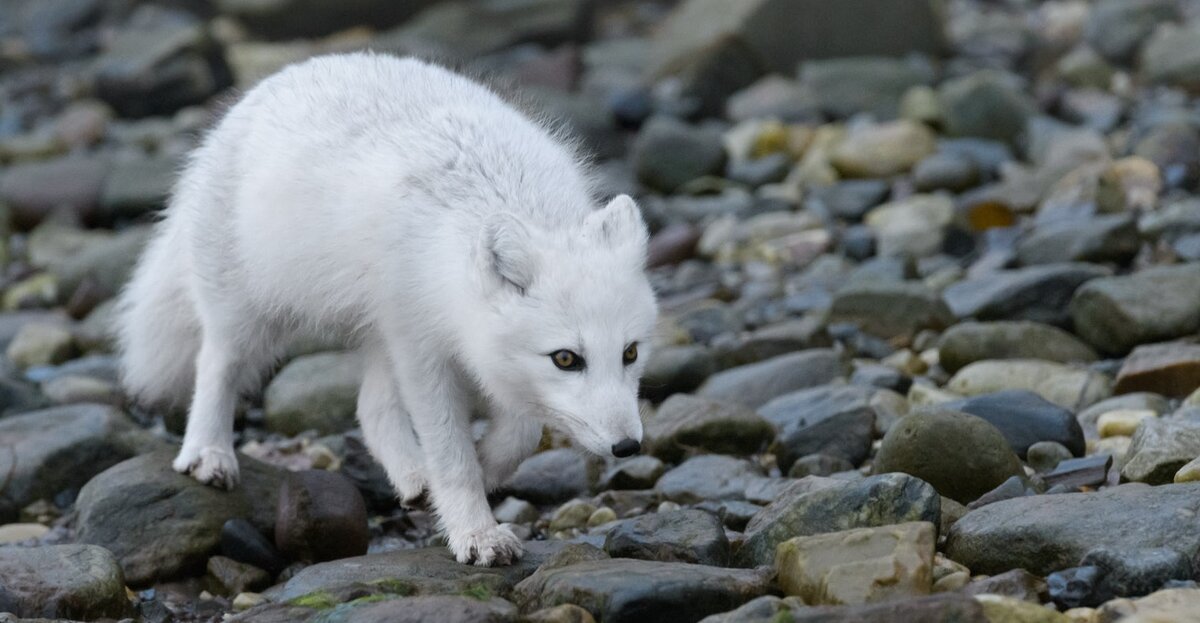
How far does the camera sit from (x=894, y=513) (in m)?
4.68

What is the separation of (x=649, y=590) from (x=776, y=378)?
3.36 m

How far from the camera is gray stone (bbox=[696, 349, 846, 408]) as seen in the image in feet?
24.2

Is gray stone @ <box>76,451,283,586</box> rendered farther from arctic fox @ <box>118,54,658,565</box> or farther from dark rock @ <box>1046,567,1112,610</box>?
dark rock @ <box>1046,567,1112,610</box>

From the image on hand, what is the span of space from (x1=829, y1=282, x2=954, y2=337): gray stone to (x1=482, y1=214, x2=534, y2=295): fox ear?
386 cm

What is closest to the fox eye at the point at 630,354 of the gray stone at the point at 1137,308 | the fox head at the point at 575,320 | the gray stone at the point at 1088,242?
the fox head at the point at 575,320

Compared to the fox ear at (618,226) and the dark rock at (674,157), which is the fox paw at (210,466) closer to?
the fox ear at (618,226)

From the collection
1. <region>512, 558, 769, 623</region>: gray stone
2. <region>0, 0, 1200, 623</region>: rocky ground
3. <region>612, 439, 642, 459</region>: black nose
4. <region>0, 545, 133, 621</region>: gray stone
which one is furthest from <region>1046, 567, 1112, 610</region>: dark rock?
<region>0, 545, 133, 621</region>: gray stone

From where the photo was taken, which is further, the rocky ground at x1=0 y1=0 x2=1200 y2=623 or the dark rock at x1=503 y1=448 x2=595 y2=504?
the dark rock at x1=503 y1=448 x2=595 y2=504

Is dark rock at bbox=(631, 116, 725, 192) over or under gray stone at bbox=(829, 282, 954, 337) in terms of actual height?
over

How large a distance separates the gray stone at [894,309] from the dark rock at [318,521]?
3.60 metres

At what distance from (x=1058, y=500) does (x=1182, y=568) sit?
0.55m

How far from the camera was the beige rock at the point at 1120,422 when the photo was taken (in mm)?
6031

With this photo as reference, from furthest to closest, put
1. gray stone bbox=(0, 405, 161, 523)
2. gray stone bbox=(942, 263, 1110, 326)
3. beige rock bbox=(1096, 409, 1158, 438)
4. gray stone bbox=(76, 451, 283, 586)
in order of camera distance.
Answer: gray stone bbox=(942, 263, 1110, 326) → gray stone bbox=(0, 405, 161, 523) → beige rock bbox=(1096, 409, 1158, 438) → gray stone bbox=(76, 451, 283, 586)

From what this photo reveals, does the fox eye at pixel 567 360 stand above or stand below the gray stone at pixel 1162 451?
above
